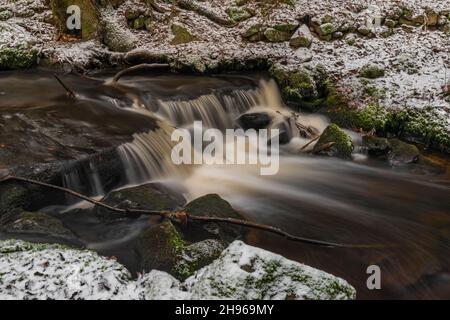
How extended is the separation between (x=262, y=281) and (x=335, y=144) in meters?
5.48

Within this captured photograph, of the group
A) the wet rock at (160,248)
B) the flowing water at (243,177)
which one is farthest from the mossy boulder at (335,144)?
the wet rock at (160,248)

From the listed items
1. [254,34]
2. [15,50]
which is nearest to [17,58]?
[15,50]

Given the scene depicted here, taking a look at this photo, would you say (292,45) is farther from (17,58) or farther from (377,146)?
(17,58)

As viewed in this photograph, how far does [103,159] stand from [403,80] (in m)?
7.92

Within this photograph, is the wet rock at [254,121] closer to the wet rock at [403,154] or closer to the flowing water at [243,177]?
the flowing water at [243,177]

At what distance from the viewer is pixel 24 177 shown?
223 inches

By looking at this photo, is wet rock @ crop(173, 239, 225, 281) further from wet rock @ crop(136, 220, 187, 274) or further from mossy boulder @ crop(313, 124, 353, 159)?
mossy boulder @ crop(313, 124, 353, 159)

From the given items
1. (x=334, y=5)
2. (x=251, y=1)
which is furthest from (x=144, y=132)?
(x=334, y=5)

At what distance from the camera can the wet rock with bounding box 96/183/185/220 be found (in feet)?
18.8

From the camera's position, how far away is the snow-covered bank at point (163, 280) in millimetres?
3674

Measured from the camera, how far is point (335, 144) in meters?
8.68

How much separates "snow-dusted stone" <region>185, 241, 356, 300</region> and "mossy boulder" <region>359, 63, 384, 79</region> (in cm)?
815

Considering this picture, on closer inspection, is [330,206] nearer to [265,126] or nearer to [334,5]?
[265,126]

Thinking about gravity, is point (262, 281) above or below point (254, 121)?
below
